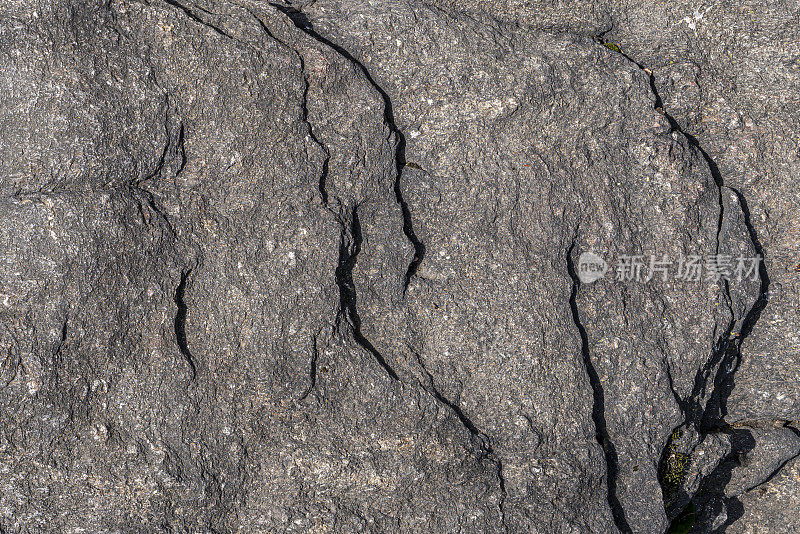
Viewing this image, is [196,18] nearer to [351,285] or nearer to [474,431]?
[351,285]

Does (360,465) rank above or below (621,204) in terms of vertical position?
below

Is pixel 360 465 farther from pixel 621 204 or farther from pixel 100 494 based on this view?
pixel 621 204

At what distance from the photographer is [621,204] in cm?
400

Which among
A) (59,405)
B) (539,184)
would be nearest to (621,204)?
(539,184)

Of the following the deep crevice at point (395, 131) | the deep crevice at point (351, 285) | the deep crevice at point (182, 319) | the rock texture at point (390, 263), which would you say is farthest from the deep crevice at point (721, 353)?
the deep crevice at point (182, 319)

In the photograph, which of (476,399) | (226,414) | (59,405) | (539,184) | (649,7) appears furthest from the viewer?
(649,7)

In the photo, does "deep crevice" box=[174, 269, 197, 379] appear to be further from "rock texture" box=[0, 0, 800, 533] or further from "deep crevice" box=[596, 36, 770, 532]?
"deep crevice" box=[596, 36, 770, 532]

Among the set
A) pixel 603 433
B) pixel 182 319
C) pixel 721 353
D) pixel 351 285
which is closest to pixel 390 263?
pixel 351 285

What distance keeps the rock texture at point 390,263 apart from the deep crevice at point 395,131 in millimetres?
23

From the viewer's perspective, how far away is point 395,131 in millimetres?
3844

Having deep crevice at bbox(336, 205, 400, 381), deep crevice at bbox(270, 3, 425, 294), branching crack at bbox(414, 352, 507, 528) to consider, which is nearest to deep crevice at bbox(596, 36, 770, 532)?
branching crack at bbox(414, 352, 507, 528)

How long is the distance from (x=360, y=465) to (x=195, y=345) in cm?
102

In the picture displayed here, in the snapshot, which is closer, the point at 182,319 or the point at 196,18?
the point at 182,319

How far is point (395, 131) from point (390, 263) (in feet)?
2.56
